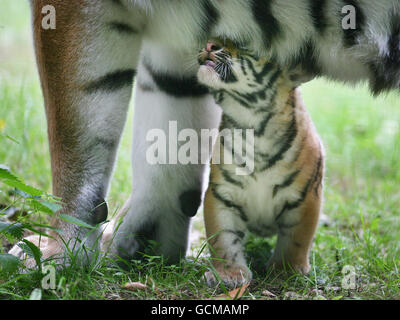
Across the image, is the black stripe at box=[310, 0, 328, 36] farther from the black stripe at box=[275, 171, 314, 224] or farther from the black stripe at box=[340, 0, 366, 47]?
the black stripe at box=[275, 171, 314, 224]

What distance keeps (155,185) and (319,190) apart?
69cm

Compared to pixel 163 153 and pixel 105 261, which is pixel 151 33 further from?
pixel 105 261

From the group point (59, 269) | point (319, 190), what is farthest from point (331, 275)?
point (59, 269)

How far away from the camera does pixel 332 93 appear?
622cm

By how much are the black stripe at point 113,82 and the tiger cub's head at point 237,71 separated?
0.90 ft

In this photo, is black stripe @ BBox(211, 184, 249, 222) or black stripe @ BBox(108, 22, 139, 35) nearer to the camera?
black stripe @ BBox(108, 22, 139, 35)

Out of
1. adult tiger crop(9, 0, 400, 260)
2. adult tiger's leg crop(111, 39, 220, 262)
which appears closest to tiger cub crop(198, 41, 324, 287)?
adult tiger crop(9, 0, 400, 260)

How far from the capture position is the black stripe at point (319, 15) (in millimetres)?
1853

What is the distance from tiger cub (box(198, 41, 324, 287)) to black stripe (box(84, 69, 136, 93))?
0.91 ft

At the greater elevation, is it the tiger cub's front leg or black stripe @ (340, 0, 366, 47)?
black stripe @ (340, 0, 366, 47)

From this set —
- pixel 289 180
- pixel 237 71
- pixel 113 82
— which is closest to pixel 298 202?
pixel 289 180

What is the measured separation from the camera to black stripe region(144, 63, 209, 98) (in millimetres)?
2340

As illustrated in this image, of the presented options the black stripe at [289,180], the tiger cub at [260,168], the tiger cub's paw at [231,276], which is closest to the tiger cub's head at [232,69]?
the tiger cub at [260,168]

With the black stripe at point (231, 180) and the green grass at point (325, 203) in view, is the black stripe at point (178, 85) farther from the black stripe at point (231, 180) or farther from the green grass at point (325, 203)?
the green grass at point (325, 203)
